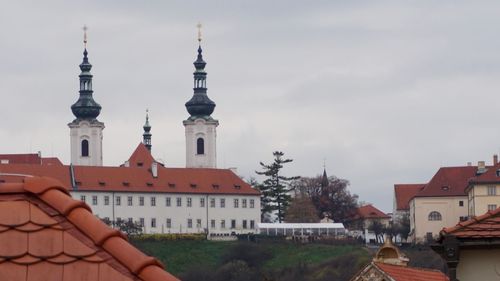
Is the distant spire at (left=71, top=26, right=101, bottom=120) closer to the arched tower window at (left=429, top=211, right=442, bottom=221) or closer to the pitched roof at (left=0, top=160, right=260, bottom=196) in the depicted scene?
the pitched roof at (left=0, top=160, right=260, bottom=196)

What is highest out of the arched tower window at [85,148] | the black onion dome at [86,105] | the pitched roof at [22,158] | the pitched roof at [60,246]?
the black onion dome at [86,105]

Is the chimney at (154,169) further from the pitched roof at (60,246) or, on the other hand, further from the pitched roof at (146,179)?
the pitched roof at (60,246)

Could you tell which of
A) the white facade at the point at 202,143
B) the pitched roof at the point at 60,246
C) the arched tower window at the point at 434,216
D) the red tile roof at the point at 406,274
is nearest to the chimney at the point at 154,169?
the white facade at the point at 202,143

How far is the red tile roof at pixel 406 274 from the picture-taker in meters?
17.3

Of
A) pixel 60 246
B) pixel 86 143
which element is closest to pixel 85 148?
pixel 86 143

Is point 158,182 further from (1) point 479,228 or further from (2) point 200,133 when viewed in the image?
(1) point 479,228

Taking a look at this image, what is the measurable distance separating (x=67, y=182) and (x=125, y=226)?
22.3ft

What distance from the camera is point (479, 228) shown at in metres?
11.1

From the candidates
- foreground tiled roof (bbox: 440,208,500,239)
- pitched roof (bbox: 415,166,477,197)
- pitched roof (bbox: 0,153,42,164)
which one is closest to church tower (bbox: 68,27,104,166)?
pitched roof (bbox: 0,153,42,164)

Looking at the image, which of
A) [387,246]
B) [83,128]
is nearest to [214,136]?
[83,128]

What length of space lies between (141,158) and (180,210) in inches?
515

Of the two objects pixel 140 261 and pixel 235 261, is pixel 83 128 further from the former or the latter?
pixel 140 261

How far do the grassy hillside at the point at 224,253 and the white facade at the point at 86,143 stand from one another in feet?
74.7

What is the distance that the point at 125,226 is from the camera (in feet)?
536
